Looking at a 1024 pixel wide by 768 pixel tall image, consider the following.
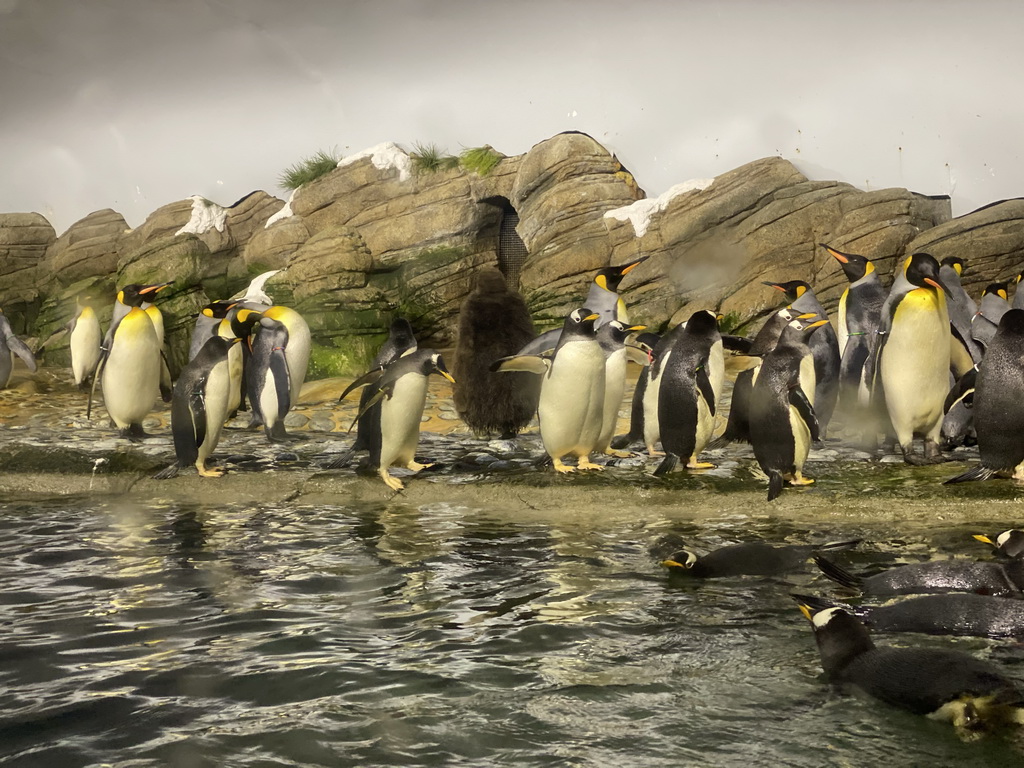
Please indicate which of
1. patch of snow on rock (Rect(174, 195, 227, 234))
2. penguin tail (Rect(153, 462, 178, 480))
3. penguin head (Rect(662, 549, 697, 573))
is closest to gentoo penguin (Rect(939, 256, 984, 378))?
penguin head (Rect(662, 549, 697, 573))

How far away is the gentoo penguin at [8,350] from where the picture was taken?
A: 880 centimetres

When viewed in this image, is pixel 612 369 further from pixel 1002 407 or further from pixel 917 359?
pixel 1002 407

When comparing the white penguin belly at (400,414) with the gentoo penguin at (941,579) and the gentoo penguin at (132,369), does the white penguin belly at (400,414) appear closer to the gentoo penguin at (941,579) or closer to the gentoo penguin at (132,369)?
the gentoo penguin at (132,369)

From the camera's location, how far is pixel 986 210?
10.8m

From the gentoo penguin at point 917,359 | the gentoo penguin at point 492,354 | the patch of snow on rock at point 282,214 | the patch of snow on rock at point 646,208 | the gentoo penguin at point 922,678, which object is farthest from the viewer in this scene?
the patch of snow on rock at point 282,214

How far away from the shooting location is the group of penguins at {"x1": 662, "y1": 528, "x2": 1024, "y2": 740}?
213cm

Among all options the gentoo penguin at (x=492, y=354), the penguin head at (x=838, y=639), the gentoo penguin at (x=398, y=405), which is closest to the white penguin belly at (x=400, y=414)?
the gentoo penguin at (x=398, y=405)

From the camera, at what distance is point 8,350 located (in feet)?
29.3

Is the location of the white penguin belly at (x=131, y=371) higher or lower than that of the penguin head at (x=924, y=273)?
lower

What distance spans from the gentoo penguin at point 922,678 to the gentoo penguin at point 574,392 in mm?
2675

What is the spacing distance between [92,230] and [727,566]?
541 inches

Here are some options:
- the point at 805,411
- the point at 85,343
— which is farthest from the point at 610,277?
the point at 85,343

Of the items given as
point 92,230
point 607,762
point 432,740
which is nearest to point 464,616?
point 432,740

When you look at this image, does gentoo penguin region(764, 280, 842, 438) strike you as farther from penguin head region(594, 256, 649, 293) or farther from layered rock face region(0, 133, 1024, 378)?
layered rock face region(0, 133, 1024, 378)
